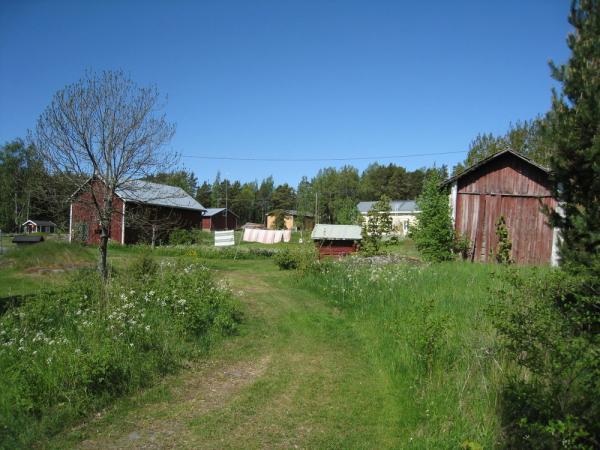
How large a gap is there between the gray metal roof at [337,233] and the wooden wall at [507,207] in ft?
20.7

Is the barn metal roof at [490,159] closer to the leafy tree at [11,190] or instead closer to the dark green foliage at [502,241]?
the dark green foliage at [502,241]

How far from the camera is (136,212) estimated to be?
16.7 metres

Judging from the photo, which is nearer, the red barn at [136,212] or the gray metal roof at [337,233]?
the red barn at [136,212]

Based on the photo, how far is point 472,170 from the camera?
16.8 meters

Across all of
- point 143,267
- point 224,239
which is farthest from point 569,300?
point 224,239

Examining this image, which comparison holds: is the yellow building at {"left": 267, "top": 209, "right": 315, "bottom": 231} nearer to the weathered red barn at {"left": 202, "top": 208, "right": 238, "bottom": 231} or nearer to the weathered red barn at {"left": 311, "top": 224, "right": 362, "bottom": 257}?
the weathered red barn at {"left": 202, "top": 208, "right": 238, "bottom": 231}

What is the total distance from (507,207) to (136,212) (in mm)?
14442

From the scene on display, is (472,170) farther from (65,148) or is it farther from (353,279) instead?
(65,148)

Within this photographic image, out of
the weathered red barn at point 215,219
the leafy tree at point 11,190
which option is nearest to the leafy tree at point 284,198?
the weathered red barn at point 215,219

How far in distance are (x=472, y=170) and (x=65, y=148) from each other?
14.2 m

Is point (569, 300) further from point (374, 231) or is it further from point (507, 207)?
point (374, 231)

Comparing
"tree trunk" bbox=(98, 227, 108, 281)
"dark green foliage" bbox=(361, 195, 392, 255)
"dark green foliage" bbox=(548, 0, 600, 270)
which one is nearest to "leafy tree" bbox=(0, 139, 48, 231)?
"dark green foliage" bbox=(361, 195, 392, 255)

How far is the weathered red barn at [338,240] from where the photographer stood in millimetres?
21766

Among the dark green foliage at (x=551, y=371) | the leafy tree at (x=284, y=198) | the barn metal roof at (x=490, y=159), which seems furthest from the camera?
the leafy tree at (x=284, y=198)
